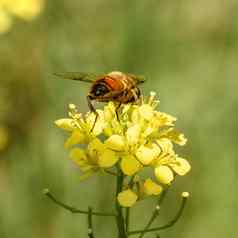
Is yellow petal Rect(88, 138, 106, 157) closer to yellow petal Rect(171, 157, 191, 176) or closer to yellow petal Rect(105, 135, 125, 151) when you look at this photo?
yellow petal Rect(105, 135, 125, 151)

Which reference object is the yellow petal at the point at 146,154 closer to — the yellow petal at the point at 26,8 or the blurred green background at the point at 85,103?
the blurred green background at the point at 85,103

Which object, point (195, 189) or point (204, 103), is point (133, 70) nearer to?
point (204, 103)

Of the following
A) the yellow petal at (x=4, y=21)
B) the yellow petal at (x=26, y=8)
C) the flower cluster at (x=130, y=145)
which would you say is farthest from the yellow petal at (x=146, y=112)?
the yellow petal at (x=26, y=8)

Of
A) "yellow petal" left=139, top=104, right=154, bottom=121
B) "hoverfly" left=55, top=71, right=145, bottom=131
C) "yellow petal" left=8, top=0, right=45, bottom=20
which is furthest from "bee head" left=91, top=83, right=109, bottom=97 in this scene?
"yellow petal" left=8, top=0, right=45, bottom=20

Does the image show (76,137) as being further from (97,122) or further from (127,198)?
(127,198)

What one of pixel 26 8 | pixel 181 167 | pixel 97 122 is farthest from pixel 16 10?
pixel 181 167

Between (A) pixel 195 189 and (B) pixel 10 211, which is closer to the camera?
(B) pixel 10 211

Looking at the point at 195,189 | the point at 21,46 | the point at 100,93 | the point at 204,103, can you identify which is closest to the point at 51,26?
the point at 21,46
